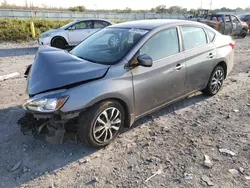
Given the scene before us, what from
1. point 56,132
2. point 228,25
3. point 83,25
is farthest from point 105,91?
point 228,25

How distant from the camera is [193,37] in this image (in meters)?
4.49

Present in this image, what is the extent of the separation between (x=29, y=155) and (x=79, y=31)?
9166 mm

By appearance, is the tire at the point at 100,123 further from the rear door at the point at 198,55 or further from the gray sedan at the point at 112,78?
the rear door at the point at 198,55

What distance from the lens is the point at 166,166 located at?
9.92 feet

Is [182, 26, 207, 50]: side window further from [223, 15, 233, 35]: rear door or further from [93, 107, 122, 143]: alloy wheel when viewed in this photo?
[223, 15, 233, 35]: rear door

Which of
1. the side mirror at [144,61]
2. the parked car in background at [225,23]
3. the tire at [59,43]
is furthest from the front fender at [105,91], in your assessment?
the parked car in background at [225,23]

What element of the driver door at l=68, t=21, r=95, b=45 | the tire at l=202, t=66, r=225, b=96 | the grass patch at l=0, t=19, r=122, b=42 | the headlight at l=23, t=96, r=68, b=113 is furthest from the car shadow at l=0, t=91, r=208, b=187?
the grass patch at l=0, t=19, r=122, b=42

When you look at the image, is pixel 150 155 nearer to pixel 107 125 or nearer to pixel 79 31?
pixel 107 125

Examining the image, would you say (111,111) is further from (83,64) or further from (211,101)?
(211,101)

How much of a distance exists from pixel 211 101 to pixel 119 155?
2663mm

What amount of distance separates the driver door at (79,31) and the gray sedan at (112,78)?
7.42 metres

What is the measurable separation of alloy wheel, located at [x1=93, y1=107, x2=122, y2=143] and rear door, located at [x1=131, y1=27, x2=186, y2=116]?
381mm

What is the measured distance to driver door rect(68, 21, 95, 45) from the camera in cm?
1141

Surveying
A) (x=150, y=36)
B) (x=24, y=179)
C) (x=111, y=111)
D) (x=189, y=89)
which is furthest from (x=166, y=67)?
(x=24, y=179)
